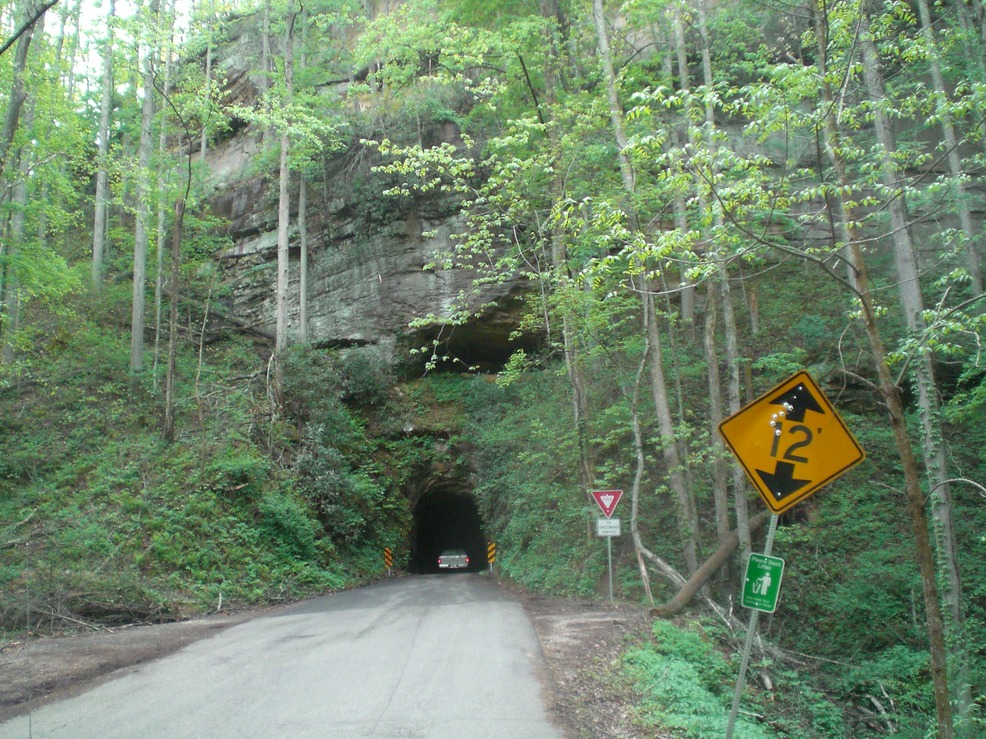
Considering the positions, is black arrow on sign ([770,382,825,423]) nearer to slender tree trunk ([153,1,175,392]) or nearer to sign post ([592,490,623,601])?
sign post ([592,490,623,601])

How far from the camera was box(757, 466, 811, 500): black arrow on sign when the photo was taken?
5.32 meters

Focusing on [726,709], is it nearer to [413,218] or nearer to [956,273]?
[956,273]

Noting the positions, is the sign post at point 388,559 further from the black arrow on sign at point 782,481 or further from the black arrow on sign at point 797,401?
the black arrow on sign at point 797,401

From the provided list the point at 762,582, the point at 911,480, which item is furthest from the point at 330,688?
the point at 911,480

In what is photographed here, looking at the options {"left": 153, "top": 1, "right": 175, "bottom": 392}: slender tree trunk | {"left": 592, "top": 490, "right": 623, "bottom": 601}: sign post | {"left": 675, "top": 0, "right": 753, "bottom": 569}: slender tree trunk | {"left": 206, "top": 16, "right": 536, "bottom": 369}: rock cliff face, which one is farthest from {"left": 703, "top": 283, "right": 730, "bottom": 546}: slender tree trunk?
{"left": 153, "top": 1, "right": 175, "bottom": 392}: slender tree trunk

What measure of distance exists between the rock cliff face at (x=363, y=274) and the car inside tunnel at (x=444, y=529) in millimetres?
6560

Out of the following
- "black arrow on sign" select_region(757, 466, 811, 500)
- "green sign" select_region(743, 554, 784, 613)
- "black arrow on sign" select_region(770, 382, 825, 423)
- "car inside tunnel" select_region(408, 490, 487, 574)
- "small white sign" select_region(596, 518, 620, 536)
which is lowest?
"car inside tunnel" select_region(408, 490, 487, 574)

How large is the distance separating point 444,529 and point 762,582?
34.5m

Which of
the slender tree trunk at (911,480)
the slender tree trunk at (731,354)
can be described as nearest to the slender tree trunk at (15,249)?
the slender tree trunk at (731,354)

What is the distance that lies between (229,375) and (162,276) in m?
4.97

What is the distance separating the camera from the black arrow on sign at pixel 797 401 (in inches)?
215

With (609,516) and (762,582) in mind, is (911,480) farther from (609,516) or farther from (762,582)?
(609,516)

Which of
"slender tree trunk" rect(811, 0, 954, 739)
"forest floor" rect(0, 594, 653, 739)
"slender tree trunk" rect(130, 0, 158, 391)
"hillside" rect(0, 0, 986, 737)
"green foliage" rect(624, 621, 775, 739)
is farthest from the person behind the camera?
"slender tree trunk" rect(130, 0, 158, 391)

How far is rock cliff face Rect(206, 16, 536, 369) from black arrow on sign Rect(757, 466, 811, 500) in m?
19.1
